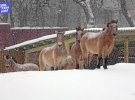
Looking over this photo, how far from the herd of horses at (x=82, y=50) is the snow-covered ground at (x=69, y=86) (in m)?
0.83

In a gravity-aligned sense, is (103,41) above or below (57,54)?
above

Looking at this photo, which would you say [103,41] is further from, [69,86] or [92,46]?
[69,86]

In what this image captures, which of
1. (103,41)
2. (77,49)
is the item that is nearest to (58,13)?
(77,49)

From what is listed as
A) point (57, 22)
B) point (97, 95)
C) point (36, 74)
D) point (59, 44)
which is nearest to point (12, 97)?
point (97, 95)

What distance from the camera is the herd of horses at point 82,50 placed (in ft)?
33.0

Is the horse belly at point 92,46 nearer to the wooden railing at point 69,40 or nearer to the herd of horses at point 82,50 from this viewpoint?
the herd of horses at point 82,50

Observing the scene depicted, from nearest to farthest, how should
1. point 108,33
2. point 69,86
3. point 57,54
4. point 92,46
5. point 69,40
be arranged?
point 69,86 → point 108,33 → point 92,46 → point 57,54 → point 69,40

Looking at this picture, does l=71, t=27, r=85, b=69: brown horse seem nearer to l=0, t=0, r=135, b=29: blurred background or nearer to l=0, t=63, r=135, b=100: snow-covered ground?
l=0, t=63, r=135, b=100: snow-covered ground

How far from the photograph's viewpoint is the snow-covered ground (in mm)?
7105

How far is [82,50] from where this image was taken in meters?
11.2

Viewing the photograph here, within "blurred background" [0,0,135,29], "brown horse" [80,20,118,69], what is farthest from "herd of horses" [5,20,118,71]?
"blurred background" [0,0,135,29]

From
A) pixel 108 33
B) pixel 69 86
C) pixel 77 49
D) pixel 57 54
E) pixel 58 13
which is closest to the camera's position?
pixel 69 86

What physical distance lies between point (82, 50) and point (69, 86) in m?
3.46

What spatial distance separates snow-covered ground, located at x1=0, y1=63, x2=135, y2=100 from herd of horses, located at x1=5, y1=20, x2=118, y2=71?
0.83 m
